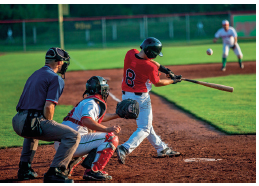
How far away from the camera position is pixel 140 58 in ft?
18.3

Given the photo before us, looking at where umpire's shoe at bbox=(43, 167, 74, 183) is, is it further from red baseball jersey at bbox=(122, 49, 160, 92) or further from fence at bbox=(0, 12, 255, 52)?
fence at bbox=(0, 12, 255, 52)

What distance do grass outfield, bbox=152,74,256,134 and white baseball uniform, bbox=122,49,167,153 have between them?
2.58 metres

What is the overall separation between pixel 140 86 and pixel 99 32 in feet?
119

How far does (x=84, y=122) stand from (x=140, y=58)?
171 cm

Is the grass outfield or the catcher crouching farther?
the grass outfield

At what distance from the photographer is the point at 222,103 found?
10312 mm

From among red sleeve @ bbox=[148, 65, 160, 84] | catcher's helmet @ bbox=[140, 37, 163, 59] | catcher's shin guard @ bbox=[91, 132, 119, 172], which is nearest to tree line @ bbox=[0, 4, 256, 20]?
catcher's helmet @ bbox=[140, 37, 163, 59]

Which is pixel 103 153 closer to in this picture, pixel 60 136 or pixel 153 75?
pixel 60 136

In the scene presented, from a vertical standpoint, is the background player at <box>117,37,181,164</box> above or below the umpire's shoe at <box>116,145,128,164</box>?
above

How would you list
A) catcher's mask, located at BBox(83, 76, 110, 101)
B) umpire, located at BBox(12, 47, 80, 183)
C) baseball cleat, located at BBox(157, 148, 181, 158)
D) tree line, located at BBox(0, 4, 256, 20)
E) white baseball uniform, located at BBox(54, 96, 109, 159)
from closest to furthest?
umpire, located at BBox(12, 47, 80, 183), white baseball uniform, located at BBox(54, 96, 109, 159), catcher's mask, located at BBox(83, 76, 110, 101), baseball cleat, located at BBox(157, 148, 181, 158), tree line, located at BBox(0, 4, 256, 20)

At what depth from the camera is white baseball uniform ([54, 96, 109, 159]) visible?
4461 mm

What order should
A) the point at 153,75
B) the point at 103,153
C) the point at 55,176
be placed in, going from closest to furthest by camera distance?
1. the point at 55,176
2. the point at 103,153
3. the point at 153,75

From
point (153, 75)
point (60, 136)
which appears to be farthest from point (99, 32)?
point (60, 136)

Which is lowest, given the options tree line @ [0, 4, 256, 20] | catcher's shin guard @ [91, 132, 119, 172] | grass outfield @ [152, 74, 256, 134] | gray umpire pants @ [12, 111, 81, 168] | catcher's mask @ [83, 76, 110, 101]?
grass outfield @ [152, 74, 256, 134]
